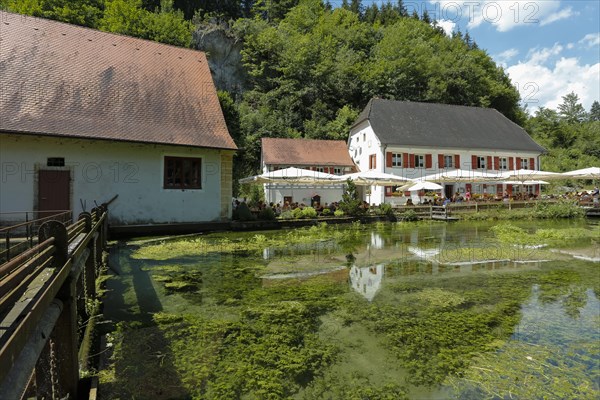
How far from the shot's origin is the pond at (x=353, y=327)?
3475 mm

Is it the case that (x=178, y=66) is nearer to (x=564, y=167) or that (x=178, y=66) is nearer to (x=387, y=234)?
(x=387, y=234)

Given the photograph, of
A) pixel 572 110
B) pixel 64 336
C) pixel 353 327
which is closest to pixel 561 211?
pixel 353 327

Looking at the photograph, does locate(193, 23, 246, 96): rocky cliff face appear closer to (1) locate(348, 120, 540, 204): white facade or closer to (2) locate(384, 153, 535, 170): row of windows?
(1) locate(348, 120, 540, 204): white facade

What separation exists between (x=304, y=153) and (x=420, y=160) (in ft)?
34.1

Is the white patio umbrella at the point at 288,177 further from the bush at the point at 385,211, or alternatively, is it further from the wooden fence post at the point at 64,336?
the wooden fence post at the point at 64,336

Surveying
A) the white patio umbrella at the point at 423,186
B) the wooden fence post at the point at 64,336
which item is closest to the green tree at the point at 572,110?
the white patio umbrella at the point at 423,186

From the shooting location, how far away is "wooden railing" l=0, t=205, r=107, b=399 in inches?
67.7

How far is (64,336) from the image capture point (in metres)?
2.97

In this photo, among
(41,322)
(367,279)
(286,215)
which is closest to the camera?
(41,322)

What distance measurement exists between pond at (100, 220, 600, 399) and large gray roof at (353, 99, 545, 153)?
78.4 feet

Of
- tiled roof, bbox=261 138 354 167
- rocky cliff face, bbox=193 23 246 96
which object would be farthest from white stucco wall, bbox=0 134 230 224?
rocky cliff face, bbox=193 23 246 96

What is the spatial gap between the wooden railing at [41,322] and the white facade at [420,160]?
90.4 ft

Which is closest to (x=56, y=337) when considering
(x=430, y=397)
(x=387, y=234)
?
(x=430, y=397)

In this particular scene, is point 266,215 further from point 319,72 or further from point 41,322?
point 319,72
